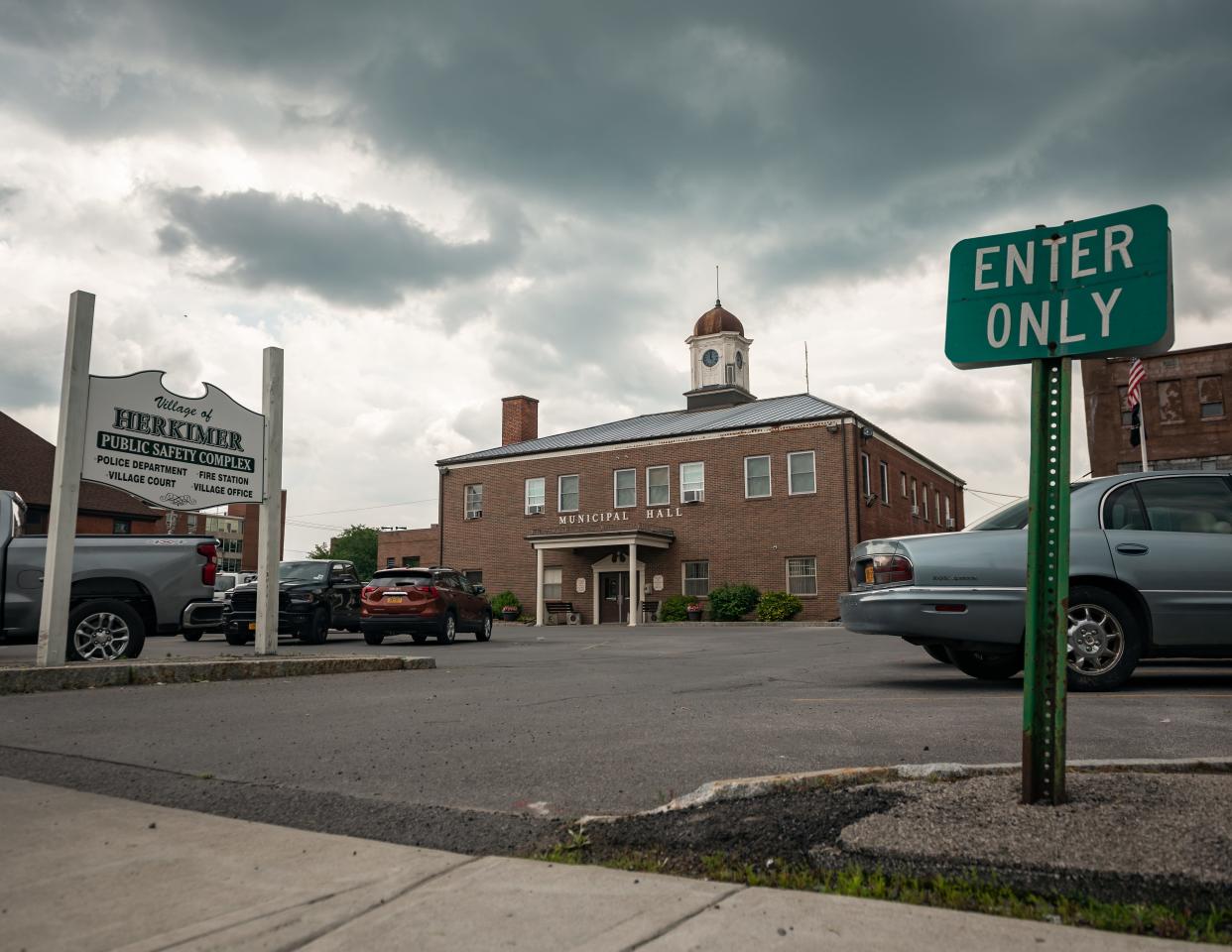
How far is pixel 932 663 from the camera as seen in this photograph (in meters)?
10.9

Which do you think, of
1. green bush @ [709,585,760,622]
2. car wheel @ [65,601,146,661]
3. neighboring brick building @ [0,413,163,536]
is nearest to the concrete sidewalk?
car wheel @ [65,601,146,661]

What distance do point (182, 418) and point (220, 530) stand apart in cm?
12234

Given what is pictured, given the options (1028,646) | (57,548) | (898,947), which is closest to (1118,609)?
(1028,646)

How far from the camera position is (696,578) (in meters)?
34.9

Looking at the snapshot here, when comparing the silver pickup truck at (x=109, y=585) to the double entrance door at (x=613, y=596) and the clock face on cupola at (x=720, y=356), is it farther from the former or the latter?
the clock face on cupola at (x=720, y=356)

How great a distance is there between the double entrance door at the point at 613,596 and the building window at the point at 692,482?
367 cm

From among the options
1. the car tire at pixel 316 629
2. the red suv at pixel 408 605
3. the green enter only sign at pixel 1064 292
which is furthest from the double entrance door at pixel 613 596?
the green enter only sign at pixel 1064 292

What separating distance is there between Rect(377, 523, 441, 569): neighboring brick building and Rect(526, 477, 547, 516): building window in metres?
15.5

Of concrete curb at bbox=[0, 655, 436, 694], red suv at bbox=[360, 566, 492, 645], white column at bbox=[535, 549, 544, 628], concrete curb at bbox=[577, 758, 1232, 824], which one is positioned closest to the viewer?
concrete curb at bbox=[577, 758, 1232, 824]

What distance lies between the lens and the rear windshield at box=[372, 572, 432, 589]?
61.0 ft

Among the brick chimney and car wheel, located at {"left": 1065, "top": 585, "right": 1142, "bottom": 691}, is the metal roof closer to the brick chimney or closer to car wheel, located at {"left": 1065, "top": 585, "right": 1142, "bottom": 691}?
the brick chimney

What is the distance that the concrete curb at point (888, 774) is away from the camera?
366 cm

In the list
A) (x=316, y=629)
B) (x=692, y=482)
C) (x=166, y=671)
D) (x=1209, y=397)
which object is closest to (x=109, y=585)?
(x=166, y=671)

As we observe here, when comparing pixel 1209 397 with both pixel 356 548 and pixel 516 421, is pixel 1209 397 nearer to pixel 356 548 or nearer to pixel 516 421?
pixel 516 421
